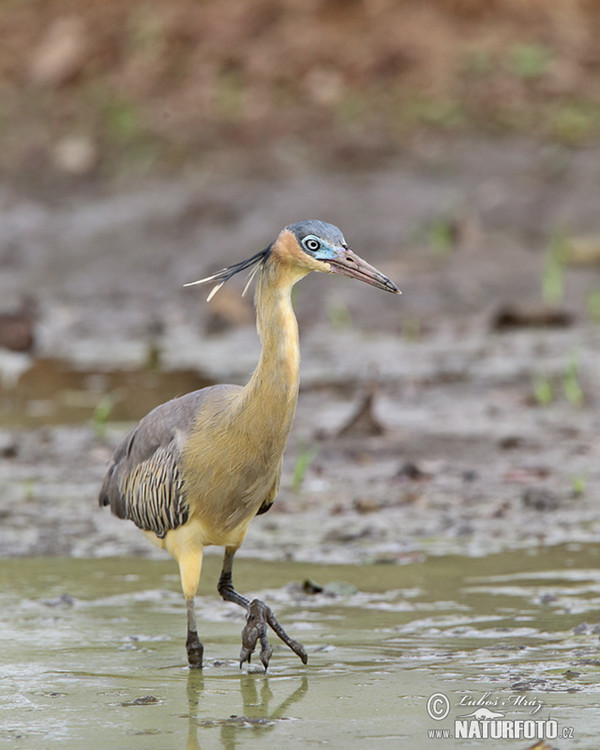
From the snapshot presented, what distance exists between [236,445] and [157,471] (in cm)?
46

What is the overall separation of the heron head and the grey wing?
2.62 ft

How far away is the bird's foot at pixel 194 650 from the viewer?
4.98 m

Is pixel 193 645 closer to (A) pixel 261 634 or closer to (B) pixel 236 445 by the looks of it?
(A) pixel 261 634

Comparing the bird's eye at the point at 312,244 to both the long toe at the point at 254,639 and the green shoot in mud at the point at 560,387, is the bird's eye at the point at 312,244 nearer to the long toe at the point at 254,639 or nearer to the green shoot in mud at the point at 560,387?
the long toe at the point at 254,639

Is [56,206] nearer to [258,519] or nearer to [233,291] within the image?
[233,291]

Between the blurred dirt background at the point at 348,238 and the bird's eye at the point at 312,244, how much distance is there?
200cm

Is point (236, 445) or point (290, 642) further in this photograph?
point (236, 445)

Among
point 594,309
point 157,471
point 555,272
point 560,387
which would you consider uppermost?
point 555,272

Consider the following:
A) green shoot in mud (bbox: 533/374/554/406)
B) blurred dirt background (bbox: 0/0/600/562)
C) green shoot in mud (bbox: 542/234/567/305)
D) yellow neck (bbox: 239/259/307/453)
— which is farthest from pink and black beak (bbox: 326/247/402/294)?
green shoot in mud (bbox: 542/234/567/305)

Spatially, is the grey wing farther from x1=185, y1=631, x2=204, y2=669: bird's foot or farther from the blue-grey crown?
the blue-grey crown

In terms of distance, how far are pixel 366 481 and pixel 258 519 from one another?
0.86 metres

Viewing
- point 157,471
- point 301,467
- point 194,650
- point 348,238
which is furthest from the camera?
point 348,238

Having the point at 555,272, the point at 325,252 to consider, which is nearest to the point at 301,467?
the point at 325,252

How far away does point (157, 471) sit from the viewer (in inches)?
212
